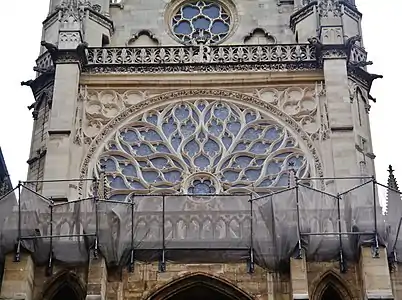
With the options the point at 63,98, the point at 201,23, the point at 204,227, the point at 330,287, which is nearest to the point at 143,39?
the point at 201,23

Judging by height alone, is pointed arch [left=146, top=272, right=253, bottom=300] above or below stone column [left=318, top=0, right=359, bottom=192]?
below

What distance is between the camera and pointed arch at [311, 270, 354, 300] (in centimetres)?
1468

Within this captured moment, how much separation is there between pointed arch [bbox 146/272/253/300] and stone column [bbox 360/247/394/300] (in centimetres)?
173

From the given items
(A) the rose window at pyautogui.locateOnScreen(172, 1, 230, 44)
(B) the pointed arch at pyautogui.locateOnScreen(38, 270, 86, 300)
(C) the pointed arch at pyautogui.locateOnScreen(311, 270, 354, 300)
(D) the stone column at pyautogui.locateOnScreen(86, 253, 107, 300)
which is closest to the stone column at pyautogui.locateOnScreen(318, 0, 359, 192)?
(A) the rose window at pyautogui.locateOnScreen(172, 1, 230, 44)

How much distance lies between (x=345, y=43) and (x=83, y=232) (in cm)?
735

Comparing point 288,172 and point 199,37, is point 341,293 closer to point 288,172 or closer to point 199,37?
point 288,172

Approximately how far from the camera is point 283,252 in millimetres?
14945

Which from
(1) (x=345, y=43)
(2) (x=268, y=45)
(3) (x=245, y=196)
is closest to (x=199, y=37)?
(2) (x=268, y=45)

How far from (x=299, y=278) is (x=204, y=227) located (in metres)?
1.93

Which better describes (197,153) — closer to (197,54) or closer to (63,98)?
(197,54)

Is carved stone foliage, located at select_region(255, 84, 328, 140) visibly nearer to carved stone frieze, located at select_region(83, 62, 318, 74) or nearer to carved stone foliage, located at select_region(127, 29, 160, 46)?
carved stone frieze, located at select_region(83, 62, 318, 74)

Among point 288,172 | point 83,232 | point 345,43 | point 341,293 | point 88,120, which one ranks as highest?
point 345,43

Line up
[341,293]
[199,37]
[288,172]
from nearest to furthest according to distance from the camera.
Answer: [341,293] < [288,172] < [199,37]

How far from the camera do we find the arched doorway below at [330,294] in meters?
14.8
